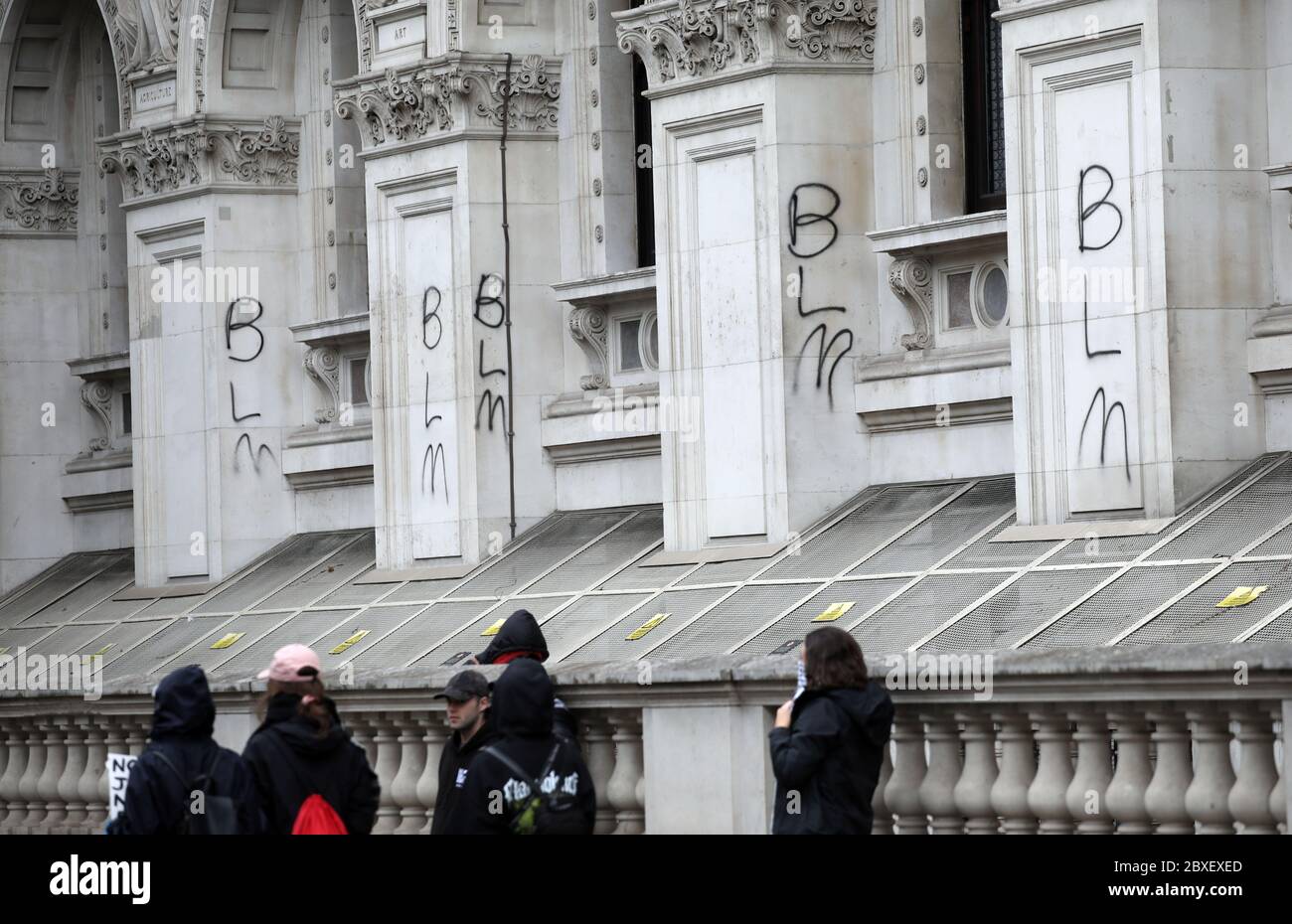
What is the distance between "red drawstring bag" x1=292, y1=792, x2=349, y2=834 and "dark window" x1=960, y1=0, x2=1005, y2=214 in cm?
1107

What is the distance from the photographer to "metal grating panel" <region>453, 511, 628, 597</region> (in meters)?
24.5

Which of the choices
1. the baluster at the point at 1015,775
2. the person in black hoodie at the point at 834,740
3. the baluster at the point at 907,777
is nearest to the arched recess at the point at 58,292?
the baluster at the point at 907,777

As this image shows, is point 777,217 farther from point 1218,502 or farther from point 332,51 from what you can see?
point 332,51

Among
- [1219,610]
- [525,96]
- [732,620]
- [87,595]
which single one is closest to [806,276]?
[732,620]

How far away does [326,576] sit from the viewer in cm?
2758

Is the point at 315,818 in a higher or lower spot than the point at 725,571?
lower

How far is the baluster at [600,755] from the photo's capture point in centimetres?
1335

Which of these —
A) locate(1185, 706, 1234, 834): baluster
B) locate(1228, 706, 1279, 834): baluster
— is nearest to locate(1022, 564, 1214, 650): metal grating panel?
locate(1185, 706, 1234, 834): baluster

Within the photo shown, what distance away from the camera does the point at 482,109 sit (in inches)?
998

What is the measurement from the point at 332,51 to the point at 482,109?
13.5ft

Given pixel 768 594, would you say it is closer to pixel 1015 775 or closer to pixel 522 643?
pixel 522 643

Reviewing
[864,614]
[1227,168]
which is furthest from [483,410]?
[1227,168]

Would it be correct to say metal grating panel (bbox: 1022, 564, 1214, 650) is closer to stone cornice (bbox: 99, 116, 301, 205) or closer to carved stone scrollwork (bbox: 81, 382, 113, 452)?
stone cornice (bbox: 99, 116, 301, 205)

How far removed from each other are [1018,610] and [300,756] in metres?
7.37
